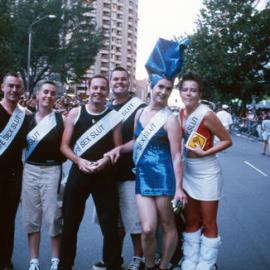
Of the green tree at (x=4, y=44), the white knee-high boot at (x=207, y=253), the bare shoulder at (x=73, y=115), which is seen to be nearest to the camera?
the white knee-high boot at (x=207, y=253)

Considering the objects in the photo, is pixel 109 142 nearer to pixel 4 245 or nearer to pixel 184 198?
pixel 184 198

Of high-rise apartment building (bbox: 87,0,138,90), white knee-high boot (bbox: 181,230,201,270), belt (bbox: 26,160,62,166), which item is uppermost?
high-rise apartment building (bbox: 87,0,138,90)

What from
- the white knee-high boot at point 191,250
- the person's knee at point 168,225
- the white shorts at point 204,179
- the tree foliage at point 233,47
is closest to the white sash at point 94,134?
the white shorts at point 204,179

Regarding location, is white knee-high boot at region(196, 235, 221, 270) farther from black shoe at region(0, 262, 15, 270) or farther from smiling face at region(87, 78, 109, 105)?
black shoe at region(0, 262, 15, 270)

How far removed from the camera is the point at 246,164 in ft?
48.2

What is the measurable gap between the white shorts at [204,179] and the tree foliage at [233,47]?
30.5 metres

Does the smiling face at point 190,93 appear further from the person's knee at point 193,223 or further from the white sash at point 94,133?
the person's knee at point 193,223

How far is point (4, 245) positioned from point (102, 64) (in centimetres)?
13165

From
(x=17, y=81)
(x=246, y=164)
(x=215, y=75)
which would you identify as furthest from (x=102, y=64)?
(x=17, y=81)

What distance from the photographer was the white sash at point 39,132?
4348 mm

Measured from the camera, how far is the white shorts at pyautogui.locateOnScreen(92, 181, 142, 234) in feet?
15.1

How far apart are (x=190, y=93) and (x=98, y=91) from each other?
79cm

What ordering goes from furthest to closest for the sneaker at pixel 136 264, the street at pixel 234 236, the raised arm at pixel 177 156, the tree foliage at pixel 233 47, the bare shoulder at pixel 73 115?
the tree foliage at pixel 233 47
the street at pixel 234 236
the sneaker at pixel 136 264
the bare shoulder at pixel 73 115
the raised arm at pixel 177 156

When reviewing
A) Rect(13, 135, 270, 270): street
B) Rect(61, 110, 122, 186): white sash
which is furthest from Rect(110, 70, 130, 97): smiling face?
Rect(13, 135, 270, 270): street
